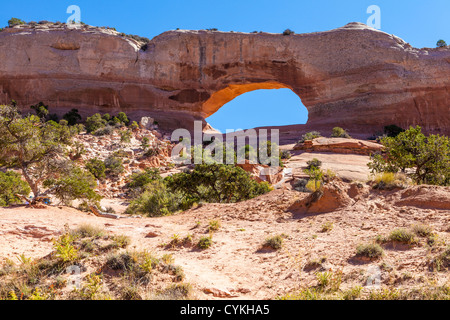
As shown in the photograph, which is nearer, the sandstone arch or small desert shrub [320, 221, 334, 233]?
small desert shrub [320, 221, 334, 233]

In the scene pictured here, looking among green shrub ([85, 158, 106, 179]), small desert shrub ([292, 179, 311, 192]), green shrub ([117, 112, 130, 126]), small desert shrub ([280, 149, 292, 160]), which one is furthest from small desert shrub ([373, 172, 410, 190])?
green shrub ([117, 112, 130, 126])

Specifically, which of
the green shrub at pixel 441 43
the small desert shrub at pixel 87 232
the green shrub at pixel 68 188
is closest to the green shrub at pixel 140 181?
the green shrub at pixel 68 188

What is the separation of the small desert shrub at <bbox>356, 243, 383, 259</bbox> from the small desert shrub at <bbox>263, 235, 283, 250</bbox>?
1.70 metres

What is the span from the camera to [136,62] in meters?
38.7

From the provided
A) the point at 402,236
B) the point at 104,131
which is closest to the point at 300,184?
the point at 402,236

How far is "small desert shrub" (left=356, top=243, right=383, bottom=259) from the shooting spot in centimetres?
648

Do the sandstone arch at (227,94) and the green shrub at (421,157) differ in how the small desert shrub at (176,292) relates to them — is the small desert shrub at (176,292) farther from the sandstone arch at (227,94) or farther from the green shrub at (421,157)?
the sandstone arch at (227,94)

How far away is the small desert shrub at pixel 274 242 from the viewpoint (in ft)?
25.4

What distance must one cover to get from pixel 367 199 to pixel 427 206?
1553mm

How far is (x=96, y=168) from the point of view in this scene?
23219 mm

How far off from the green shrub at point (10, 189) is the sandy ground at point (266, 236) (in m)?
6.46

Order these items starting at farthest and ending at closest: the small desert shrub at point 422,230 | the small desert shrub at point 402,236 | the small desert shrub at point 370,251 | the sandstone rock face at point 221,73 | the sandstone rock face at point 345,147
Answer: the sandstone rock face at point 221,73, the sandstone rock face at point 345,147, the small desert shrub at point 422,230, the small desert shrub at point 402,236, the small desert shrub at point 370,251

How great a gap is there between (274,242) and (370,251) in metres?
2.06

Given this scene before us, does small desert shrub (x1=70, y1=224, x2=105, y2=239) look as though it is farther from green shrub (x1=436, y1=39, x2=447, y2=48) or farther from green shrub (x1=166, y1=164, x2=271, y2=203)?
green shrub (x1=436, y1=39, x2=447, y2=48)
